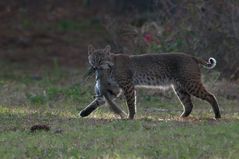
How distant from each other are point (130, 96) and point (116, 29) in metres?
7.54

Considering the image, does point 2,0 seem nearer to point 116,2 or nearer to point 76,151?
point 116,2

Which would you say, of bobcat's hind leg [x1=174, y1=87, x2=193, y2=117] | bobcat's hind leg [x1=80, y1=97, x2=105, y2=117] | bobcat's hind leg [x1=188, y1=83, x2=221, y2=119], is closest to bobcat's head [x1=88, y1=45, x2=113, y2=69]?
bobcat's hind leg [x1=80, y1=97, x2=105, y2=117]

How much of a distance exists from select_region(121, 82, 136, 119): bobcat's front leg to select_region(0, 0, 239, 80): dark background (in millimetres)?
4951

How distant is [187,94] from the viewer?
520 inches

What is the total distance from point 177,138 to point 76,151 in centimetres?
143

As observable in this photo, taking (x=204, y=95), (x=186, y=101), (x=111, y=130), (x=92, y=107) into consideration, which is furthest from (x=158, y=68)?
(x=111, y=130)

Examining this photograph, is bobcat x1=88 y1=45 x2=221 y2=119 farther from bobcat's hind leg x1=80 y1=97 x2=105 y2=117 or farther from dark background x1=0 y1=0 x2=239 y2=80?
dark background x1=0 y1=0 x2=239 y2=80

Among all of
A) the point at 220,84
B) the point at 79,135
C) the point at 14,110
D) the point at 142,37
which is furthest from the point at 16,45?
the point at 79,135

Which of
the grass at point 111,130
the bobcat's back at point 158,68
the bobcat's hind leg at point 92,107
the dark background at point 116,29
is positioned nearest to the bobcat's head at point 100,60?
the bobcat's back at point 158,68

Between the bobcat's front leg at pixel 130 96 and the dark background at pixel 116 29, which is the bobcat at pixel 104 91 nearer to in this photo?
the bobcat's front leg at pixel 130 96

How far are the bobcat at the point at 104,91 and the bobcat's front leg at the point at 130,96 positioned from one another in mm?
180

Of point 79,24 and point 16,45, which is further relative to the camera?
point 79,24

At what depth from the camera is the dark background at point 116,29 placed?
1773cm

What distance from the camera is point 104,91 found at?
13000 millimetres
